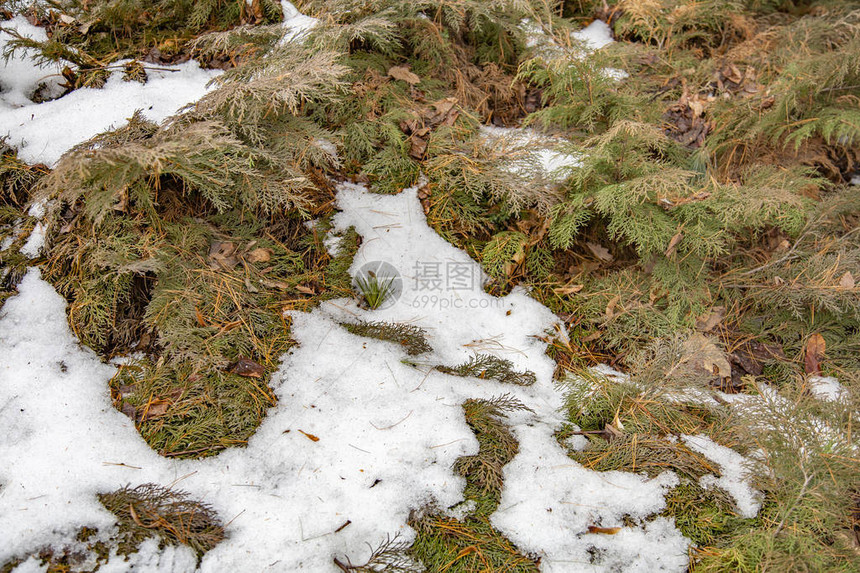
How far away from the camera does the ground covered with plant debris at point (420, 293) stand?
204 centimetres

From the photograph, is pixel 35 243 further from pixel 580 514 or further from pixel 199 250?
pixel 580 514

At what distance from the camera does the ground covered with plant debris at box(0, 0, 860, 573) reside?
2045mm

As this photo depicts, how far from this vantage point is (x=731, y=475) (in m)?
2.28

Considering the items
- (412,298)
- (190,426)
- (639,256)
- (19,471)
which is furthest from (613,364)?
(19,471)

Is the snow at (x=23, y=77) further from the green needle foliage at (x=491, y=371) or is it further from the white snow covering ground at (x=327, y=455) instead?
the green needle foliage at (x=491, y=371)

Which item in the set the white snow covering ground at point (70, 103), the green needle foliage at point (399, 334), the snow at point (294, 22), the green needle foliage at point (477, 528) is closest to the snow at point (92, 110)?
the white snow covering ground at point (70, 103)

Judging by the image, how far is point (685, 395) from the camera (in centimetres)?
248

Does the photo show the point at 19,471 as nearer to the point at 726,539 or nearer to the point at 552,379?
the point at 552,379

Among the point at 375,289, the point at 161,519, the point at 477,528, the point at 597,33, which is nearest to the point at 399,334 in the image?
the point at 375,289

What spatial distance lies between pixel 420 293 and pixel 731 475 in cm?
181

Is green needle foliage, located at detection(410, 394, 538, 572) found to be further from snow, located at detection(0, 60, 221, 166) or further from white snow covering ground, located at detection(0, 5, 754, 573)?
snow, located at detection(0, 60, 221, 166)

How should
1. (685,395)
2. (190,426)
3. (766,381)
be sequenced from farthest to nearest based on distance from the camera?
1. (766,381)
2. (685,395)
3. (190,426)

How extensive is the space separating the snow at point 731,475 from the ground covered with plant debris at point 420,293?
2cm

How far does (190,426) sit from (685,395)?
2.39 metres
